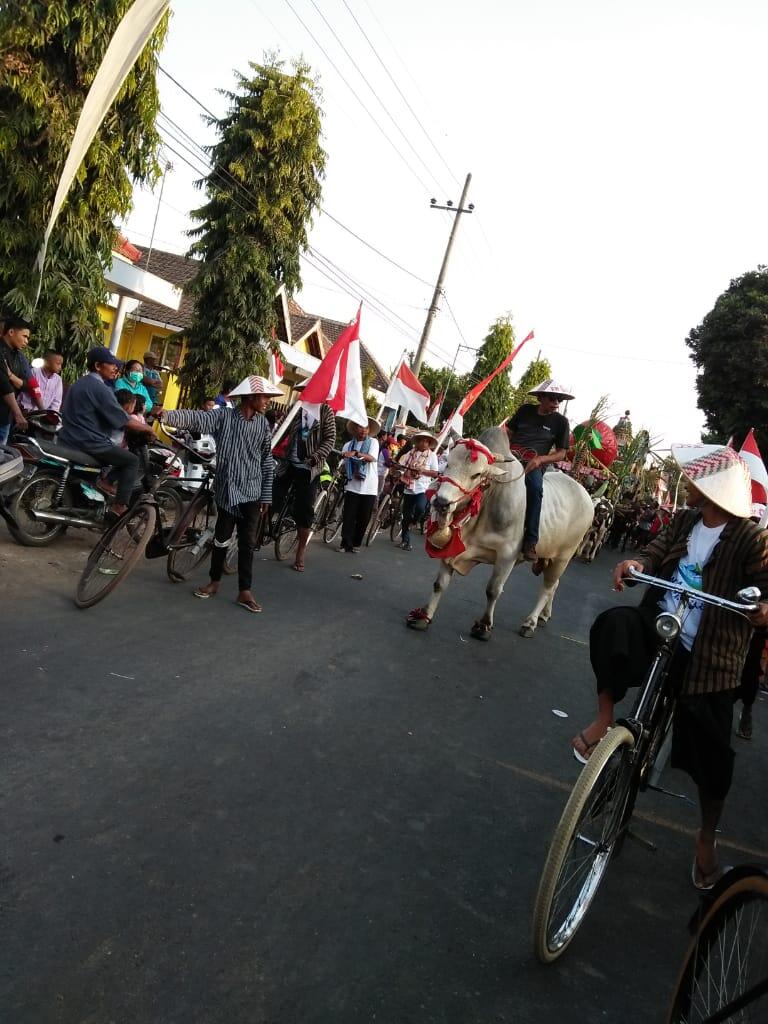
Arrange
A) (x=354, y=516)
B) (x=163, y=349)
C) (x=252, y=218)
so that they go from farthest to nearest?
(x=163, y=349)
(x=252, y=218)
(x=354, y=516)

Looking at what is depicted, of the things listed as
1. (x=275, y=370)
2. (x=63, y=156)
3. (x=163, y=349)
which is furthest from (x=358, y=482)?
(x=163, y=349)

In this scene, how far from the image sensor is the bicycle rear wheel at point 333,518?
11.4 meters

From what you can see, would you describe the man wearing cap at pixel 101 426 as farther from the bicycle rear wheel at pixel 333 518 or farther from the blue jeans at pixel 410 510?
the blue jeans at pixel 410 510

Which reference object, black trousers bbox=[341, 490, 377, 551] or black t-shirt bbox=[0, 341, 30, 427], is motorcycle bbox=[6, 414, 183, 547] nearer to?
black t-shirt bbox=[0, 341, 30, 427]

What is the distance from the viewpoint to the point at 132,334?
92.0 ft

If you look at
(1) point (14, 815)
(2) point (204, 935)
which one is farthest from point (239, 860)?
(1) point (14, 815)

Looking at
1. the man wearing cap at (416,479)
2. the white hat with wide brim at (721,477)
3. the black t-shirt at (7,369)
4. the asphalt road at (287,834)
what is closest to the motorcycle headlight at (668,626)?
the white hat with wide brim at (721,477)

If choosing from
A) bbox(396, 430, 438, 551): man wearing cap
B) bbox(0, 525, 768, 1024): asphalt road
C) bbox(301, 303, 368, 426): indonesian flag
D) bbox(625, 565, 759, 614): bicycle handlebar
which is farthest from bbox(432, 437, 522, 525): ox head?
bbox(396, 430, 438, 551): man wearing cap

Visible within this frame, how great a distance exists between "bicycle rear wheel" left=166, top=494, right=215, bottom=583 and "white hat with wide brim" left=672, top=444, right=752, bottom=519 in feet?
15.0

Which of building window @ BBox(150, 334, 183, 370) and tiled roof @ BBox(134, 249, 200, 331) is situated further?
building window @ BBox(150, 334, 183, 370)

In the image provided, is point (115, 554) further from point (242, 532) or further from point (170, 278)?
point (170, 278)

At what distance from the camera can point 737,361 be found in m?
26.4

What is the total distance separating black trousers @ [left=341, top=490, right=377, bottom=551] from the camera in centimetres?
1092

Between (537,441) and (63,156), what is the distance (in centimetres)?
749
